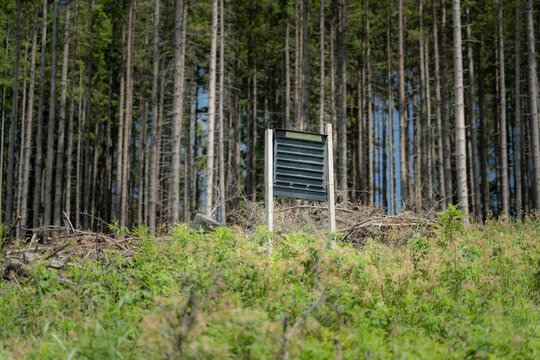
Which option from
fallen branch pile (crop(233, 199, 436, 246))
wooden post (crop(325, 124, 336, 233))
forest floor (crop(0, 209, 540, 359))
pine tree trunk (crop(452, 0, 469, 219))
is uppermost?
pine tree trunk (crop(452, 0, 469, 219))

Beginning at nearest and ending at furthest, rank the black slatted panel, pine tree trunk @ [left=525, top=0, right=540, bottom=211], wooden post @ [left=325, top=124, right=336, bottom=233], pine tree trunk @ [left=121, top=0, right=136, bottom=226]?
the black slatted panel < wooden post @ [left=325, top=124, right=336, bottom=233] < pine tree trunk @ [left=525, top=0, right=540, bottom=211] < pine tree trunk @ [left=121, top=0, right=136, bottom=226]

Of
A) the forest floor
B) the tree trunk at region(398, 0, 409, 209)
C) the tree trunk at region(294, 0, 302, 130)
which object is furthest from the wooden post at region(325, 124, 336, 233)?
the tree trunk at region(294, 0, 302, 130)

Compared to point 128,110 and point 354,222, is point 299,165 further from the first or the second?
point 128,110

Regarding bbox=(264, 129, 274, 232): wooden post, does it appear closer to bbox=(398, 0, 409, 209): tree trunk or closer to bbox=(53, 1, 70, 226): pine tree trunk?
bbox=(398, 0, 409, 209): tree trunk

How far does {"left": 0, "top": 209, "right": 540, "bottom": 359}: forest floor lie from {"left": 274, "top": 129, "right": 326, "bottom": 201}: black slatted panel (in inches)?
30.8

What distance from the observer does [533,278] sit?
248 inches

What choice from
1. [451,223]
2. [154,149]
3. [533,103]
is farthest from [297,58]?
[451,223]

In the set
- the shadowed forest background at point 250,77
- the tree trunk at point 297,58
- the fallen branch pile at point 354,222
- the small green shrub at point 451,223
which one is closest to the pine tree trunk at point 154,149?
the shadowed forest background at point 250,77

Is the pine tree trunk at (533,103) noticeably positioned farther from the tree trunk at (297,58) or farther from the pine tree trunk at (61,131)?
the pine tree trunk at (61,131)

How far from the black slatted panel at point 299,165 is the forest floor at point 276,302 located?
78 centimetres

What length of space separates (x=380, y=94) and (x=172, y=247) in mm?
26464

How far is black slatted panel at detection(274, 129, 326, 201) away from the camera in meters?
6.77

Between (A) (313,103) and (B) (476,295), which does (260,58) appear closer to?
(A) (313,103)

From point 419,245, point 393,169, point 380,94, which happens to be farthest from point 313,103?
point 419,245
